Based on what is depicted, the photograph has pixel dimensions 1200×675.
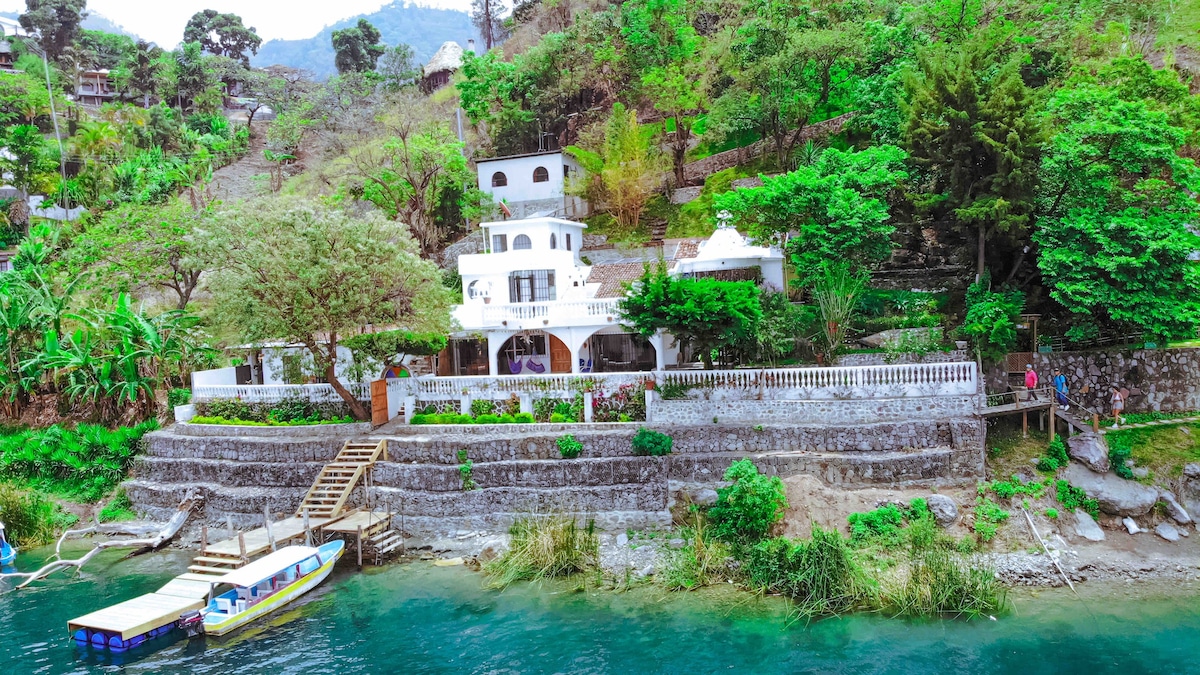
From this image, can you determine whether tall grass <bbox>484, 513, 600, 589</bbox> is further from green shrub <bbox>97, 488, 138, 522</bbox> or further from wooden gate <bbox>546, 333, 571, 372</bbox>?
green shrub <bbox>97, 488, 138, 522</bbox>

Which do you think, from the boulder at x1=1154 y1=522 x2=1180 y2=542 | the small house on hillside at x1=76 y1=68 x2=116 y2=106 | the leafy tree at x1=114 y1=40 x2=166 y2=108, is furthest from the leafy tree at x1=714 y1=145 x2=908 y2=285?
the small house on hillside at x1=76 y1=68 x2=116 y2=106

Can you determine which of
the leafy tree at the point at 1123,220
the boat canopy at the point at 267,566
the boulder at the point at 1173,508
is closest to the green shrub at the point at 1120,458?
the boulder at the point at 1173,508

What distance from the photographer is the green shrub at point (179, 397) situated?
2909 centimetres

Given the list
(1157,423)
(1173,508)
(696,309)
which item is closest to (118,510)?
(696,309)

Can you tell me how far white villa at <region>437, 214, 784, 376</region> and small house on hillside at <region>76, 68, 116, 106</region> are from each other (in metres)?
58.2

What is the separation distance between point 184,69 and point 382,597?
64574mm

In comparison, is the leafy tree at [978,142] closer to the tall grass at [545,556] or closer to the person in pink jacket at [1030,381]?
the person in pink jacket at [1030,381]

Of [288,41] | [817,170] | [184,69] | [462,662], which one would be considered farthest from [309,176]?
[288,41]

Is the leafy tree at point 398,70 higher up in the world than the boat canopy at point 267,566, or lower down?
higher up

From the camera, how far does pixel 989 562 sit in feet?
59.5

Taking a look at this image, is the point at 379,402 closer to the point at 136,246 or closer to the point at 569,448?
the point at 569,448

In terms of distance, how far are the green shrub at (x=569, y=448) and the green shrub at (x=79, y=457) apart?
16.2m

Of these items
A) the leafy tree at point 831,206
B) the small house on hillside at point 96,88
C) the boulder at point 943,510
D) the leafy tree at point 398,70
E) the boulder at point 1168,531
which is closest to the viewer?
the boulder at point 1168,531

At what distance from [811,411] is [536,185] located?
77.6 ft
